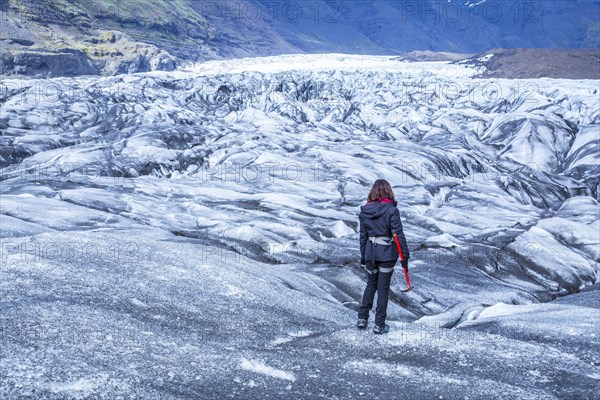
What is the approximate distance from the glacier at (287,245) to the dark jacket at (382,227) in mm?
1570

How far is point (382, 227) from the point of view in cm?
889

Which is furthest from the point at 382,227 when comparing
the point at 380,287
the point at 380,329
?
the point at 380,329

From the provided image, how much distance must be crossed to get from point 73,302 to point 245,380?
4.03m

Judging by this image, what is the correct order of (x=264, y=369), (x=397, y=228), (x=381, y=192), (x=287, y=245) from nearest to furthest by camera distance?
(x=264, y=369), (x=397, y=228), (x=381, y=192), (x=287, y=245)

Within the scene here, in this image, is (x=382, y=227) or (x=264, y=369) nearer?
(x=264, y=369)

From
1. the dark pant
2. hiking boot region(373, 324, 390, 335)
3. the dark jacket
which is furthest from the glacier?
the dark jacket

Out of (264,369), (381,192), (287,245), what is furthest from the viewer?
(287,245)

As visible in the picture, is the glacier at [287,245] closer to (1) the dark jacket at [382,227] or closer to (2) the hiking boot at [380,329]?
(2) the hiking boot at [380,329]

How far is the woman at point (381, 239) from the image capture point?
8.82 m

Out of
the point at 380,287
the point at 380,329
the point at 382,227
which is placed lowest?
the point at 380,329

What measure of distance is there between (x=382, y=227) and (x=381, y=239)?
0.71ft

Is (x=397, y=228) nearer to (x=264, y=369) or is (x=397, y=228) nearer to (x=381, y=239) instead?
(x=381, y=239)

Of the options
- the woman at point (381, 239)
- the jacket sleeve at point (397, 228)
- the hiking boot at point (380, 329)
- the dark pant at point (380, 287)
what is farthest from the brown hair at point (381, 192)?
the hiking boot at point (380, 329)

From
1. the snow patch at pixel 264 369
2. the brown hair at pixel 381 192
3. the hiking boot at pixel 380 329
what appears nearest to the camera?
the snow patch at pixel 264 369
